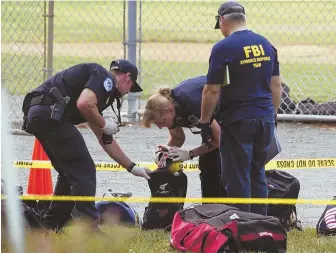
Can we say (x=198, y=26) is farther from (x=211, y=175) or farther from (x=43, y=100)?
(x=43, y=100)

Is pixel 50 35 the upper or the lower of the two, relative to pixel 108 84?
upper

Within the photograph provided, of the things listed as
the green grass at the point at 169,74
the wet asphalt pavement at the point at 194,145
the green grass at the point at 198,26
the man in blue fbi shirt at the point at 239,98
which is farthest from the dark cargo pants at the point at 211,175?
the green grass at the point at 198,26

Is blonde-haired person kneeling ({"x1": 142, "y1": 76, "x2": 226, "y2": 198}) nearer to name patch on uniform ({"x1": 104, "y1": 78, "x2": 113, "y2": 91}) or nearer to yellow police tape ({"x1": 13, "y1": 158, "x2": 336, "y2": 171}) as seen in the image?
name patch on uniform ({"x1": 104, "y1": 78, "x2": 113, "y2": 91})

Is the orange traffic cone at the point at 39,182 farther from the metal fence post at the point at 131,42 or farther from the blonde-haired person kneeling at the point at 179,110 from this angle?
the metal fence post at the point at 131,42

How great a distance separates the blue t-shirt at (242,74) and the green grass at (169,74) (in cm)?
651

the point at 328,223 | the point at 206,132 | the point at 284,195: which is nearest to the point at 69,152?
the point at 206,132

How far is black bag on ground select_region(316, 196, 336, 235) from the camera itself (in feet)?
20.9

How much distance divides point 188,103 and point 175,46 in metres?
12.3

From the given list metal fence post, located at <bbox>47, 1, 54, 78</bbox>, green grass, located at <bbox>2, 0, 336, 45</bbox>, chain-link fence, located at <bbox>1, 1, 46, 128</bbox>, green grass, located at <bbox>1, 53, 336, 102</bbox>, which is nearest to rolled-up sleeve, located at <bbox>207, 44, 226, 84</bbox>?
metal fence post, located at <bbox>47, 1, 54, 78</bbox>

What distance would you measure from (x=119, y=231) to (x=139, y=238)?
89.7 inches

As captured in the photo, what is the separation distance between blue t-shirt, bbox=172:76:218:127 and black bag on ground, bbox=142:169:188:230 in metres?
0.51

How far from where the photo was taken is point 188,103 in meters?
6.32

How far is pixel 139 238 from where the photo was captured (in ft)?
20.2

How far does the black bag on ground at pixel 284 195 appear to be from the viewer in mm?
6633
